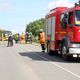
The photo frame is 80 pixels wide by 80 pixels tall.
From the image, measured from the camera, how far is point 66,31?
24078mm

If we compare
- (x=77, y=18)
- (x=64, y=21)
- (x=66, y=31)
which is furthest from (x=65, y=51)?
(x=77, y=18)

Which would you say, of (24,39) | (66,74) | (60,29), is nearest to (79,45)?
(60,29)

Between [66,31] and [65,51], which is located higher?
[66,31]

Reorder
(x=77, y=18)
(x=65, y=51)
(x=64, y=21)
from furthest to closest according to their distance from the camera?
(x=64, y=21)
(x=65, y=51)
(x=77, y=18)

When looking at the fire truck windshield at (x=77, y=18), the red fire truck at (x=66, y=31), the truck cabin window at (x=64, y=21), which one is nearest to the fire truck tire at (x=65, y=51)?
the red fire truck at (x=66, y=31)

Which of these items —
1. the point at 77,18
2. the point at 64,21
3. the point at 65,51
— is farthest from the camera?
the point at 64,21

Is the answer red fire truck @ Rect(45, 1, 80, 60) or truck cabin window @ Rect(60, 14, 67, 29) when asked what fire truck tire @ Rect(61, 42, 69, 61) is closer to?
red fire truck @ Rect(45, 1, 80, 60)

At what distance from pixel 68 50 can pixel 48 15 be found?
23.6ft

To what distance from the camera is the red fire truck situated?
22688 millimetres

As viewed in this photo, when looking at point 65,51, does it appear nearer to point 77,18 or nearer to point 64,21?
point 64,21

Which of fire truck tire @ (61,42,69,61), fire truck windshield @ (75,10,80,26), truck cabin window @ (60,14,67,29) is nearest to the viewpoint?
fire truck windshield @ (75,10,80,26)

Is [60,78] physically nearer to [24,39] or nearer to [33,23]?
[24,39]

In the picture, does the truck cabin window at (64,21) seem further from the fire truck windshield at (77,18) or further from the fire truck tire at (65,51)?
the fire truck windshield at (77,18)

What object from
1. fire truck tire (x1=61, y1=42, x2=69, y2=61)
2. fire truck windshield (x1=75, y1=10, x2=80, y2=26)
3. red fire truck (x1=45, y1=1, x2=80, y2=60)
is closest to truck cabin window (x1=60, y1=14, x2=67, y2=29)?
red fire truck (x1=45, y1=1, x2=80, y2=60)
